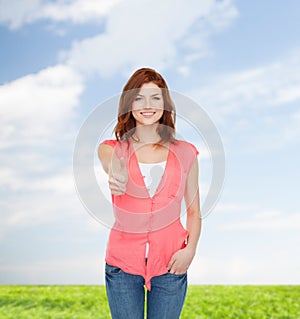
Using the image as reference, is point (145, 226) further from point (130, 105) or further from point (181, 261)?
point (130, 105)

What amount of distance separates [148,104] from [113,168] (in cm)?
29

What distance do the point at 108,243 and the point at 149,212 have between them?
19 cm

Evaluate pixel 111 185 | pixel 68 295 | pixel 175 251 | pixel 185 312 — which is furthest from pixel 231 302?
pixel 111 185

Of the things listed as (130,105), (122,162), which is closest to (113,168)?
(122,162)

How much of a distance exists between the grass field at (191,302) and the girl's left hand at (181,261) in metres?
2.49

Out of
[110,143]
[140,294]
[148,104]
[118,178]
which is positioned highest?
[148,104]

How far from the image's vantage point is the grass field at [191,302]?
4.25 meters

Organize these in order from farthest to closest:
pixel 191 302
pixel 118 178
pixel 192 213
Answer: pixel 191 302
pixel 192 213
pixel 118 178

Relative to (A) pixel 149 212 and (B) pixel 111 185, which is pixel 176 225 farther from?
(B) pixel 111 185

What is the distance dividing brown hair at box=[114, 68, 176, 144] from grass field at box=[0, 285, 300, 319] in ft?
8.57

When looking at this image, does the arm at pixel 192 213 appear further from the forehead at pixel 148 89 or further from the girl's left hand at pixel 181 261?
the forehead at pixel 148 89

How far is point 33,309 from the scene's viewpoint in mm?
4473

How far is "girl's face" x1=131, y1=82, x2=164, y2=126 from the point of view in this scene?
1.89 metres

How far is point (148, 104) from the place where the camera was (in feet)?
6.18
